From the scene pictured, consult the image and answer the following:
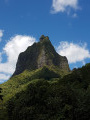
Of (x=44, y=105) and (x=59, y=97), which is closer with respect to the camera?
(x=59, y=97)

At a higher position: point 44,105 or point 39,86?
point 39,86

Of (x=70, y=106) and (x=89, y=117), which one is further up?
(x=70, y=106)

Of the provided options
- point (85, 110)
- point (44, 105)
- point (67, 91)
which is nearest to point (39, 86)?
point (44, 105)

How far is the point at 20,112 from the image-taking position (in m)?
48.1

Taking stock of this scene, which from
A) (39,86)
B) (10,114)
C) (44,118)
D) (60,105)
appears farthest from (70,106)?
(10,114)

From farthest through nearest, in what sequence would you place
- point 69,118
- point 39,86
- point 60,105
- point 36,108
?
1. point 39,86
2. point 36,108
3. point 60,105
4. point 69,118

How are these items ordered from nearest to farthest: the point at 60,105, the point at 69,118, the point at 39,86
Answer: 1. the point at 69,118
2. the point at 60,105
3. the point at 39,86

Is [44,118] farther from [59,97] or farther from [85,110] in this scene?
[85,110]

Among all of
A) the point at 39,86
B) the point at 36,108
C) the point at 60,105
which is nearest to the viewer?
the point at 60,105

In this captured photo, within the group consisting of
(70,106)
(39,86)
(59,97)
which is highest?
(39,86)

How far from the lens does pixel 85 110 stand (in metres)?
42.0

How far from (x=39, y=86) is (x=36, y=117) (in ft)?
37.4

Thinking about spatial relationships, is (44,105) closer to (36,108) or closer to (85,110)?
(36,108)

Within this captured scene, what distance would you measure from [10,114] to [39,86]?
13.6 metres
